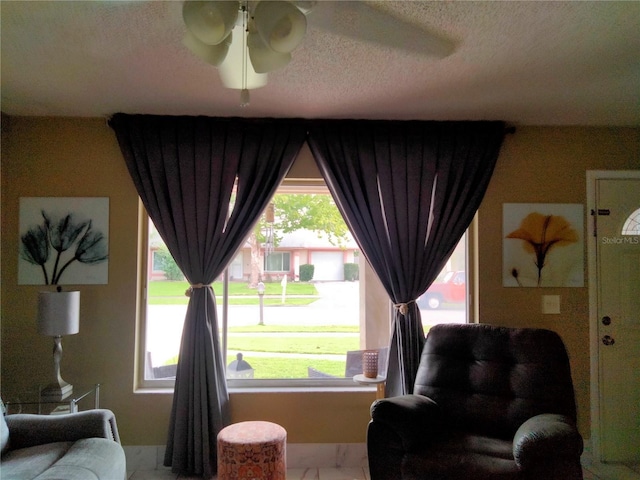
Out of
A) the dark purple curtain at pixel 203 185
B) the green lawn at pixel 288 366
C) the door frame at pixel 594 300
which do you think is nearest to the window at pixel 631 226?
the door frame at pixel 594 300

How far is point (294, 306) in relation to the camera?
3201 millimetres

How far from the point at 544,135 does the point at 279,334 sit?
256 cm

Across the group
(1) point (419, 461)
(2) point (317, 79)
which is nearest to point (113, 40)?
(2) point (317, 79)

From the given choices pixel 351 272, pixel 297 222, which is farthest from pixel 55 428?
pixel 351 272

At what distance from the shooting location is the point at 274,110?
2.84 meters

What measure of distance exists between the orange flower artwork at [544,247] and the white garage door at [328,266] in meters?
1.26

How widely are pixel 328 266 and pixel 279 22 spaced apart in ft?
6.89

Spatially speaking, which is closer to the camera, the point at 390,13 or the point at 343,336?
the point at 390,13

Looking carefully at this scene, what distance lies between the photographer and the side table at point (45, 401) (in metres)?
2.50

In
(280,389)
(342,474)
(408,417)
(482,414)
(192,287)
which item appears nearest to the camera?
(408,417)

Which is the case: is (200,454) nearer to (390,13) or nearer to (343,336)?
(343,336)

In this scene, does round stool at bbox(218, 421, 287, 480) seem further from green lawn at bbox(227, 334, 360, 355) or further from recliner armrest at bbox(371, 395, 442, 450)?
green lawn at bbox(227, 334, 360, 355)

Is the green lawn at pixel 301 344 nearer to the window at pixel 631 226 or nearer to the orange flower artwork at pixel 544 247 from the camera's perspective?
the orange flower artwork at pixel 544 247

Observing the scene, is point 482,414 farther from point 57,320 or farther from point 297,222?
point 57,320
